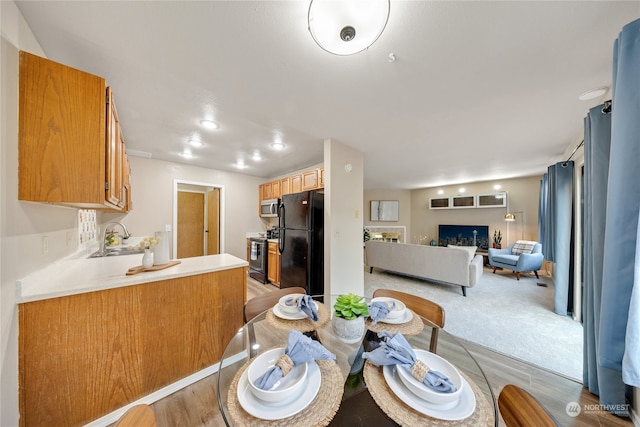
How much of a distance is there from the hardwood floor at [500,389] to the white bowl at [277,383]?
3.09 feet

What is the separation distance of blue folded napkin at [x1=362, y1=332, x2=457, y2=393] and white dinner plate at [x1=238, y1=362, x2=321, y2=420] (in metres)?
0.26

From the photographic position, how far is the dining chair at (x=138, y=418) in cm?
55

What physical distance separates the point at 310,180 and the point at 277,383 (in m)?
3.14

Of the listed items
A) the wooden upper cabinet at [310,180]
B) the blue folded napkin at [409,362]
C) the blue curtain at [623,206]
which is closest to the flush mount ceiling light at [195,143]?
the wooden upper cabinet at [310,180]

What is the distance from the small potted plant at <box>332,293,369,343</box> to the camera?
3.43ft

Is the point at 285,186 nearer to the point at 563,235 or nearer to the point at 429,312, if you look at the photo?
the point at 429,312

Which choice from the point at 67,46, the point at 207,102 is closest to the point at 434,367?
the point at 207,102

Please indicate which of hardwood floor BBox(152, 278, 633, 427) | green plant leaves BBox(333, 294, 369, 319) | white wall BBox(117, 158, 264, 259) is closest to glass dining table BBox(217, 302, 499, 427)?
green plant leaves BBox(333, 294, 369, 319)

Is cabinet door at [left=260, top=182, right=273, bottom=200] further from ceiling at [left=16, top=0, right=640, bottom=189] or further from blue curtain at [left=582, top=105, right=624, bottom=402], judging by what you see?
blue curtain at [left=582, top=105, right=624, bottom=402]

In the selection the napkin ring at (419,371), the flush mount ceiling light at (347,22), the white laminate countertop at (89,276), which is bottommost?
the napkin ring at (419,371)

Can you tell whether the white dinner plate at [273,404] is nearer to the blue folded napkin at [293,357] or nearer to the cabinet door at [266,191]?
the blue folded napkin at [293,357]

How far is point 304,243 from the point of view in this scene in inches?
132

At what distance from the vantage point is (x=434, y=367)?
0.83 m

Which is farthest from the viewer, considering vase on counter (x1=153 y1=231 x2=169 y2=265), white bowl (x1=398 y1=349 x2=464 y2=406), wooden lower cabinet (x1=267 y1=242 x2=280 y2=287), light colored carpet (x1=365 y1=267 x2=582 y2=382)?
wooden lower cabinet (x1=267 y1=242 x2=280 y2=287)
